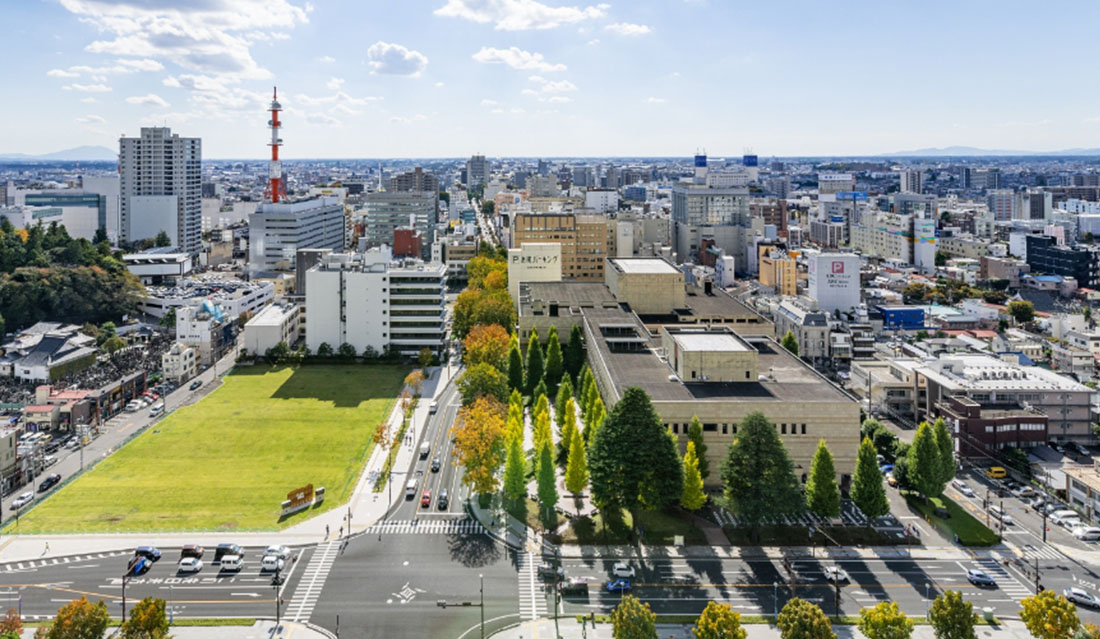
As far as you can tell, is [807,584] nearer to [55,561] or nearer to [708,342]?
[708,342]

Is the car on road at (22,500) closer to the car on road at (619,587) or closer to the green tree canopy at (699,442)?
the car on road at (619,587)

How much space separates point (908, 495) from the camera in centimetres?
4494

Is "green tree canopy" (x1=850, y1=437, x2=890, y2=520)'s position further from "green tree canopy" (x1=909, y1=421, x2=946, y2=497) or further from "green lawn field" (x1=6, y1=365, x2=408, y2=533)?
"green lawn field" (x1=6, y1=365, x2=408, y2=533)

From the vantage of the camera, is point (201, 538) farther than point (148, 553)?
Yes

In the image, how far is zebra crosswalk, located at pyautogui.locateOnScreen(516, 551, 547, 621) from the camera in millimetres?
32688

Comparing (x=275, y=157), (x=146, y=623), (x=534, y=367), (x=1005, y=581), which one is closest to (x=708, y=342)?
(x=534, y=367)

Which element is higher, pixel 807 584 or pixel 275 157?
pixel 275 157

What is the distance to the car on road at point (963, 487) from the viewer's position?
45719 mm

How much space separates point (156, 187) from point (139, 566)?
4716 inches

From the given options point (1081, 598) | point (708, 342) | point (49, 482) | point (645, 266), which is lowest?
point (1081, 598)

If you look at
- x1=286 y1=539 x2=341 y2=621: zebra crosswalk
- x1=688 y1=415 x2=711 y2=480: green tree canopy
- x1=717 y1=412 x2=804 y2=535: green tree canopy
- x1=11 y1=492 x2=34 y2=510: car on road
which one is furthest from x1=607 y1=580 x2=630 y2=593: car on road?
x1=11 y1=492 x2=34 y2=510: car on road

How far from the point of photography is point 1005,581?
116ft

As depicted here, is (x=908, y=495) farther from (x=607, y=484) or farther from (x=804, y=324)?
(x=804, y=324)

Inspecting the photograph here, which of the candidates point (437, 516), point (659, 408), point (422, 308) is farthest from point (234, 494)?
point (422, 308)
